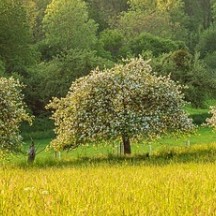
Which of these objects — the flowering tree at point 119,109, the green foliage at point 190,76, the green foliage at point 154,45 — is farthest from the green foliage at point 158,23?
the flowering tree at point 119,109

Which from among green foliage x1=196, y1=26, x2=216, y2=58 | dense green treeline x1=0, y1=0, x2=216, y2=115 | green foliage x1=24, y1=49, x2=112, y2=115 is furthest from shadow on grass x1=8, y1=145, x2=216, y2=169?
green foliage x1=196, y1=26, x2=216, y2=58

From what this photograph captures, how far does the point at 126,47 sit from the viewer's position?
3762 inches

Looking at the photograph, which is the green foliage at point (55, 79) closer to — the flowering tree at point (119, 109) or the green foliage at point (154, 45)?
the flowering tree at point (119, 109)

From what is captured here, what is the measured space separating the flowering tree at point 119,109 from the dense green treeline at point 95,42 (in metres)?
31.7

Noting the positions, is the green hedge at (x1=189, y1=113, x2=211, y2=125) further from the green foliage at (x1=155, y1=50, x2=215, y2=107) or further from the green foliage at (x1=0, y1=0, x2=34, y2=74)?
the green foliage at (x1=0, y1=0, x2=34, y2=74)

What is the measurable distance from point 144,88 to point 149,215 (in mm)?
24890

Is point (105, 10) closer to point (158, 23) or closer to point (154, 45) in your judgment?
point (158, 23)

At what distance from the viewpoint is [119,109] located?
29.0 m

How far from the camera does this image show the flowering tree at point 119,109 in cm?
2819

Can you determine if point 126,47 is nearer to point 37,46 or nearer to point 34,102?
point 37,46

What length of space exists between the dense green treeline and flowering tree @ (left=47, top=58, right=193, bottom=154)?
104ft

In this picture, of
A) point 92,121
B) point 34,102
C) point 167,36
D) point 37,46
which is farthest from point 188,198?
point 167,36

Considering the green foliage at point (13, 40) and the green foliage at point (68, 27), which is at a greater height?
the green foliage at point (68, 27)

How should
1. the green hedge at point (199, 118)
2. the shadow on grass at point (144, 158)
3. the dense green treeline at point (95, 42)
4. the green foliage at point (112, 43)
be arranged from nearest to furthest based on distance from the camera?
the shadow on grass at point (144, 158) < the dense green treeline at point (95, 42) < the green hedge at point (199, 118) < the green foliage at point (112, 43)
